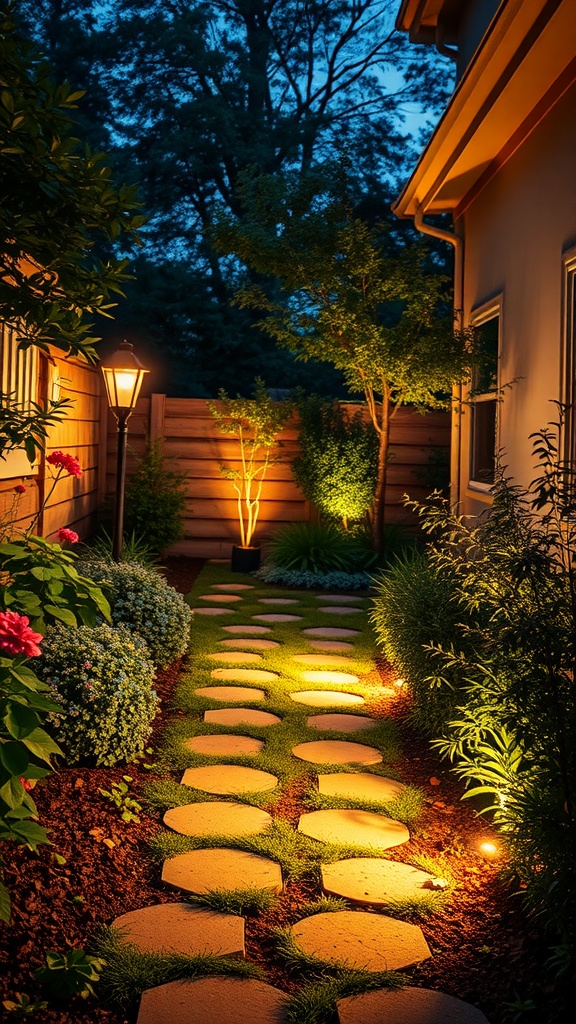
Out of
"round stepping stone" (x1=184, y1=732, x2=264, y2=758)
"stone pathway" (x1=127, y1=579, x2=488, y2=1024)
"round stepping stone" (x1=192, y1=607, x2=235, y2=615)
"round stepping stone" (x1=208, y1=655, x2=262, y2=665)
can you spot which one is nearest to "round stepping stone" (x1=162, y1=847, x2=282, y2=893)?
"stone pathway" (x1=127, y1=579, x2=488, y2=1024)

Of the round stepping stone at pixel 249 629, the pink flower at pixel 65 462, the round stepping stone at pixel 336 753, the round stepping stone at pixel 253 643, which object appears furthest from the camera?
the round stepping stone at pixel 249 629

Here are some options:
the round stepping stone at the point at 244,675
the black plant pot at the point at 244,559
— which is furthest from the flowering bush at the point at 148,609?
the black plant pot at the point at 244,559

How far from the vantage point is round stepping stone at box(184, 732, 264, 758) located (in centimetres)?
364

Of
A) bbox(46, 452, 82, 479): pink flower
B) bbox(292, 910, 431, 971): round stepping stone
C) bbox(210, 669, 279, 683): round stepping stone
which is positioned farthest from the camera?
bbox(210, 669, 279, 683): round stepping stone

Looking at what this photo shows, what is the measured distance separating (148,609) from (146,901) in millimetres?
2460

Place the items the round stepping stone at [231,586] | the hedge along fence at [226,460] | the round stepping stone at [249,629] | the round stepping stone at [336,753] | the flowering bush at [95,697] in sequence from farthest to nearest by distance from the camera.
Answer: the hedge along fence at [226,460] → the round stepping stone at [231,586] → the round stepping stone at [249,629] → the round stepping stone at [336,753] → the flowering bush at [95,697]

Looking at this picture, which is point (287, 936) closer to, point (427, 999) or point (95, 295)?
point (427, 999)

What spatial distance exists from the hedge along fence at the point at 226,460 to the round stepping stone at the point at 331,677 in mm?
4270

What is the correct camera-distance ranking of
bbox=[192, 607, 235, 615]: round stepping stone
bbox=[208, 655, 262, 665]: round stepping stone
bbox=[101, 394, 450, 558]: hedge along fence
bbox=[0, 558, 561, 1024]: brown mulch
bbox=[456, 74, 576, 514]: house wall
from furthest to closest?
bbox=[101, 394, 450, 558]: hedge along fence, bbox=[192, 607, 235, 615]: round stepping stone, bbox=[208, 655, 262, 665]: round stepping stone, bbox=[456, 74, 576, 514]: house wall, bbox=[0, 558, 561, 1024]: brown mulch

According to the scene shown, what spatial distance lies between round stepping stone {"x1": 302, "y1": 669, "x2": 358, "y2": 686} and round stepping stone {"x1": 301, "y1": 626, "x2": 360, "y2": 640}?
3.10ft

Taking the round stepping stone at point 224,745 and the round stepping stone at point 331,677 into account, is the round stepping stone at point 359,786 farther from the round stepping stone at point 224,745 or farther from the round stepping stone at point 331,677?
the round stepping stone at point 331,677

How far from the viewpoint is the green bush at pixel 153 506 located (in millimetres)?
8336

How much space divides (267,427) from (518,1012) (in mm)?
7185

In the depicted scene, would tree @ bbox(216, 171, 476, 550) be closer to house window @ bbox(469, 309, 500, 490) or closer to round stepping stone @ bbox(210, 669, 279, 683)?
house window @ bbox(469, 309, 500, 490)
